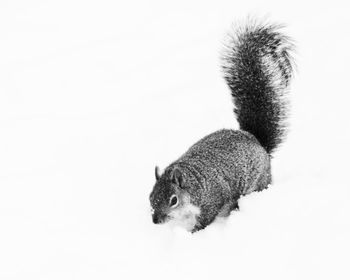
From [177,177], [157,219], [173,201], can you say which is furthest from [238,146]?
[157,219]

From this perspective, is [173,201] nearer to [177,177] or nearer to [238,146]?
[177,177]

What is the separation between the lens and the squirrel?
14.5 ft

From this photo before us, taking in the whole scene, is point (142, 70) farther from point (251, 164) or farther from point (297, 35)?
point (251, 164)

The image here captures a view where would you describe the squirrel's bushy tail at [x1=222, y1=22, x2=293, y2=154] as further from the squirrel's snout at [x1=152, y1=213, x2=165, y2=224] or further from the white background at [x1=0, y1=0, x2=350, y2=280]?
the squirrel's snout at [x1=152, y1=213, x2=165, y2=224]

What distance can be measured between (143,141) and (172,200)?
8.46ft

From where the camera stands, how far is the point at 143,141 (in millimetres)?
6770

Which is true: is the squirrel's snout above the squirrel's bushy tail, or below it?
below

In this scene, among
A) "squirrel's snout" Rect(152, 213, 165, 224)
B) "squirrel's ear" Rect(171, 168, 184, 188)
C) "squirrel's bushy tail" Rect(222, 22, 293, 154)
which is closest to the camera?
"squirrel's snout" Rect(152, 213, 165, 224)

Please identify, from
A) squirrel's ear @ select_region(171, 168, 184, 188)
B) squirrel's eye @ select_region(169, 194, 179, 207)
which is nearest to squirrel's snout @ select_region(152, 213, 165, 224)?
squirrel's eye @ select_region(169, 194, 179, 207)

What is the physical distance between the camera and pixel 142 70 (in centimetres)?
995

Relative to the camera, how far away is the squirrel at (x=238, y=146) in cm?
442

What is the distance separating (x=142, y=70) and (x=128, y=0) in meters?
5.27

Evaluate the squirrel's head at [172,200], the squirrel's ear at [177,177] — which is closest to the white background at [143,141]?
the squirrel's head at [172,200]

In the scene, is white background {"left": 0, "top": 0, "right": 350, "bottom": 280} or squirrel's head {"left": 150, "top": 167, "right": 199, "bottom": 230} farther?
squirrel's head {"left": 150, "top": 167, "right": 199, "bottom": 230}
